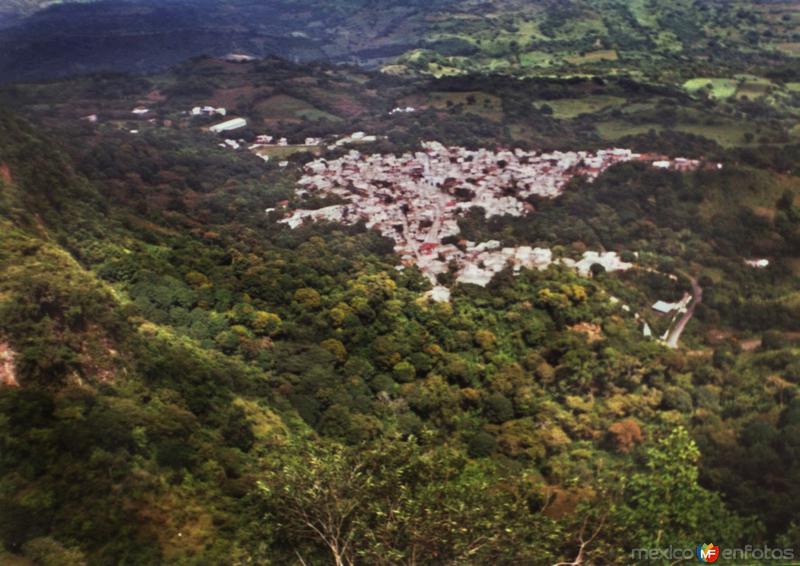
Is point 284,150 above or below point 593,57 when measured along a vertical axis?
above

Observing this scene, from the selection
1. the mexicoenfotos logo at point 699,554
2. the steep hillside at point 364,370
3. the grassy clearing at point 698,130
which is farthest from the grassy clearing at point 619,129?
the mexicoenfotos logo at point 699,554

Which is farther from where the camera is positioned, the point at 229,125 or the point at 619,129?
the point at 619,129

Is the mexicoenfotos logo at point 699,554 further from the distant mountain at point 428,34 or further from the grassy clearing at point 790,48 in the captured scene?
the grassy clearing at point 790,48

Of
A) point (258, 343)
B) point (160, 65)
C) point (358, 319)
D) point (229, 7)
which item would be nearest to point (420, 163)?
point (358, 319)

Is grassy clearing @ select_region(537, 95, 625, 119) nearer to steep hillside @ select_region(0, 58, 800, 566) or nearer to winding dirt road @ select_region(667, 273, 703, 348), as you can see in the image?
steep hillside @ select_region(0, 58, 800, 566)

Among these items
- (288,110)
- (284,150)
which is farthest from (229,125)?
(288,110)

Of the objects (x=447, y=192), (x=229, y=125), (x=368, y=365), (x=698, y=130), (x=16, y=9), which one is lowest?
(x=698, y=130)

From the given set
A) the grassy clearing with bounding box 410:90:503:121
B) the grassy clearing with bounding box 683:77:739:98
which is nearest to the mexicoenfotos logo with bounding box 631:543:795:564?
the grassy clearing with bounding box 410:90:503:121

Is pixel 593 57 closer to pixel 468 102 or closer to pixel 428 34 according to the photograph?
pixel 468 102
